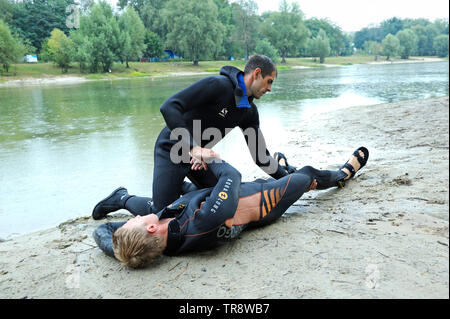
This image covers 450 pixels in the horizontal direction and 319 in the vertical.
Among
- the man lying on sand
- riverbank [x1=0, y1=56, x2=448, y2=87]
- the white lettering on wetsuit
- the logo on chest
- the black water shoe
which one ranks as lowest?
the black water shoe

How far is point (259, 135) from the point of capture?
4312 millimetres

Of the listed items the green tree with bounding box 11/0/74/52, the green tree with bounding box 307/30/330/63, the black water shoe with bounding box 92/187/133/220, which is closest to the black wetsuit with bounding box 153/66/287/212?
the black water shoe with bounding box 92/187/133/220

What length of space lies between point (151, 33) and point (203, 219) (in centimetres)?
7295

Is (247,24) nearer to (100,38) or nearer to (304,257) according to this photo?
(100,38)

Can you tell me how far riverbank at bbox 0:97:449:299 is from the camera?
2207mm

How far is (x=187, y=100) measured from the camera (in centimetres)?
360

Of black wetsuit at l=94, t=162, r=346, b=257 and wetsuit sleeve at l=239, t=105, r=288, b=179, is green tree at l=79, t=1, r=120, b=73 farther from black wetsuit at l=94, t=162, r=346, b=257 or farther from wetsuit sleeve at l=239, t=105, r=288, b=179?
black wetsuit at l=94, t=162, r=346, b=257

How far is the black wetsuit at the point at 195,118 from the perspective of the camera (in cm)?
358

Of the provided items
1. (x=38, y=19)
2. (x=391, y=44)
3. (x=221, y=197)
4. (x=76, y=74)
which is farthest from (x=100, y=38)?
(x=221, y=197)

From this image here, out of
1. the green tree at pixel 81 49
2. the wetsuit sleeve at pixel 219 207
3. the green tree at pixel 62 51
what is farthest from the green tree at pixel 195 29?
the wetsuit sleeve at pixel 219 207

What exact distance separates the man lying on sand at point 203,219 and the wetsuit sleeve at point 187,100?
0.60m

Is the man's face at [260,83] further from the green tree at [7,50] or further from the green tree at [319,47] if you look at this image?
the green tree at [319,47]

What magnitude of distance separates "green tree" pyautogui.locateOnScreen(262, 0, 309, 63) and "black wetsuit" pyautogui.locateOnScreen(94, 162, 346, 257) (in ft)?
261
